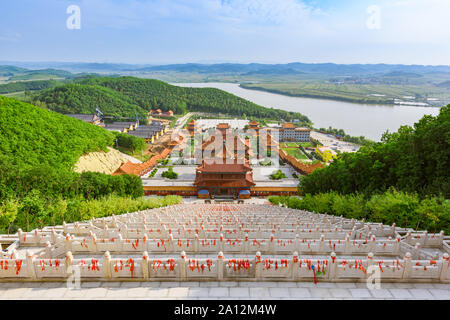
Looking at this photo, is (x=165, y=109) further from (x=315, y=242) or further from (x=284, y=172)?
(x=315, y=242)

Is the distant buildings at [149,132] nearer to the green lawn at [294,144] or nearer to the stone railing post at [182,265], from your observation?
the green lawn at [294,144]

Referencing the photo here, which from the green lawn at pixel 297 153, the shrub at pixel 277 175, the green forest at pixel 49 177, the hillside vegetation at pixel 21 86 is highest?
the hillside vegetation at pixel 21 86

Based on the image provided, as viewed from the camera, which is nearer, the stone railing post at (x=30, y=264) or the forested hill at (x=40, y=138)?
the stone railing post at (x=30, y=264)

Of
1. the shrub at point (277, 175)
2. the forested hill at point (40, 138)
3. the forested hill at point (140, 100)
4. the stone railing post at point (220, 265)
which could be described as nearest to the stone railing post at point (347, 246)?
the stone railing post at point (220, 265)

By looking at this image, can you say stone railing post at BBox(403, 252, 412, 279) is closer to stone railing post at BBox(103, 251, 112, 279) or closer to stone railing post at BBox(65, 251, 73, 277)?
stone railing post at BBox(103, 251, 112, 279)

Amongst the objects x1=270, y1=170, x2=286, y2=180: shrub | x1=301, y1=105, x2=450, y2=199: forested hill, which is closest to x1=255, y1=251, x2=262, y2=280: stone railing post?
x1=301, y1=105, x2=450, y2=199: forested hill
